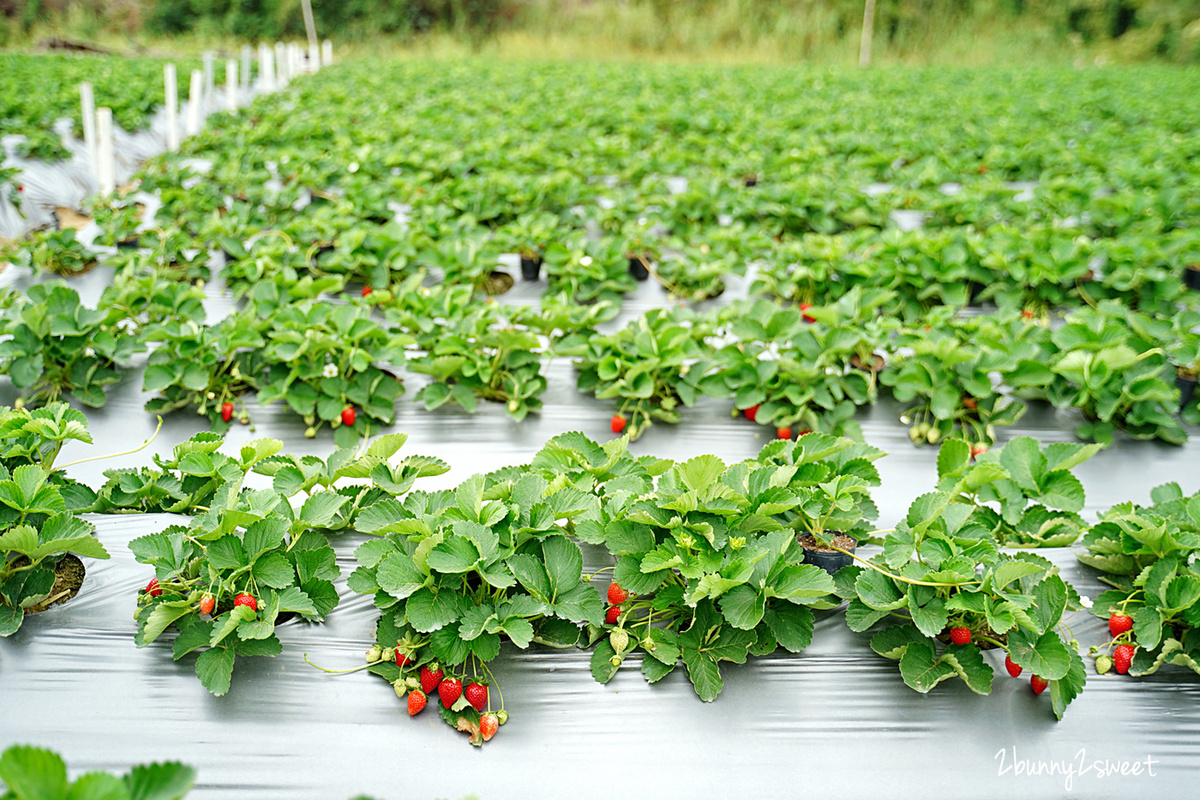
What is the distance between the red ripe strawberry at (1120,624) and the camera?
1.84 metres

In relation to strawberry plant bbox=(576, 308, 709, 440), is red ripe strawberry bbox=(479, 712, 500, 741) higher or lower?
lower

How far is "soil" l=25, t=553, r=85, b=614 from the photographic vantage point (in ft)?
6.16

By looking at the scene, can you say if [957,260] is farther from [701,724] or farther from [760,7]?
[760,7]

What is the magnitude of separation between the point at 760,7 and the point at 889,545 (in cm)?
2085

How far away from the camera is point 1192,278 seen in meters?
4.17

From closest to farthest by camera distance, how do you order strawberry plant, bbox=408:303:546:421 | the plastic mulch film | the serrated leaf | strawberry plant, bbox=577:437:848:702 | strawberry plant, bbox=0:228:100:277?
1. the serrated leaf
2. the plastic mulch film
3. strawberry plant, bbox=577:437:848:702
4. strawberry plant, bbox=408:303:546:421
5. strawberry plant, bbox=0:228:100:277

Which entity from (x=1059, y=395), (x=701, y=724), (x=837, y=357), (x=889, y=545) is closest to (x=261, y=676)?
(x=701, y=724)

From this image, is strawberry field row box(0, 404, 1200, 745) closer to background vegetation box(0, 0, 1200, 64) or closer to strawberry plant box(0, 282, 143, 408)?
strawberry plant box(0, 282, 143, 408)

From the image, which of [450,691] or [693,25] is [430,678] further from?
[693,25]

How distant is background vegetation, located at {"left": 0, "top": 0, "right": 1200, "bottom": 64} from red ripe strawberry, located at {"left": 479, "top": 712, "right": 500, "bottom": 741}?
57.5ft

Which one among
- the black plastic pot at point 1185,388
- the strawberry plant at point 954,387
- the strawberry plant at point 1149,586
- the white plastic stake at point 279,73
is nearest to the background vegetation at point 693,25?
the white plastic stake at point 279,73

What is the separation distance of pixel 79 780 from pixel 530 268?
10.8ft

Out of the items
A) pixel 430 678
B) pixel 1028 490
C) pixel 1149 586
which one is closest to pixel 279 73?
pixel 430 678

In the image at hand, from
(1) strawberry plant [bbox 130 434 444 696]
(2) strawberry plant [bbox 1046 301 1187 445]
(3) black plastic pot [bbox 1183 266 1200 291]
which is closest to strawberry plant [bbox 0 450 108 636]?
(1) strawberry plant [bbox 130 434 444 696]
